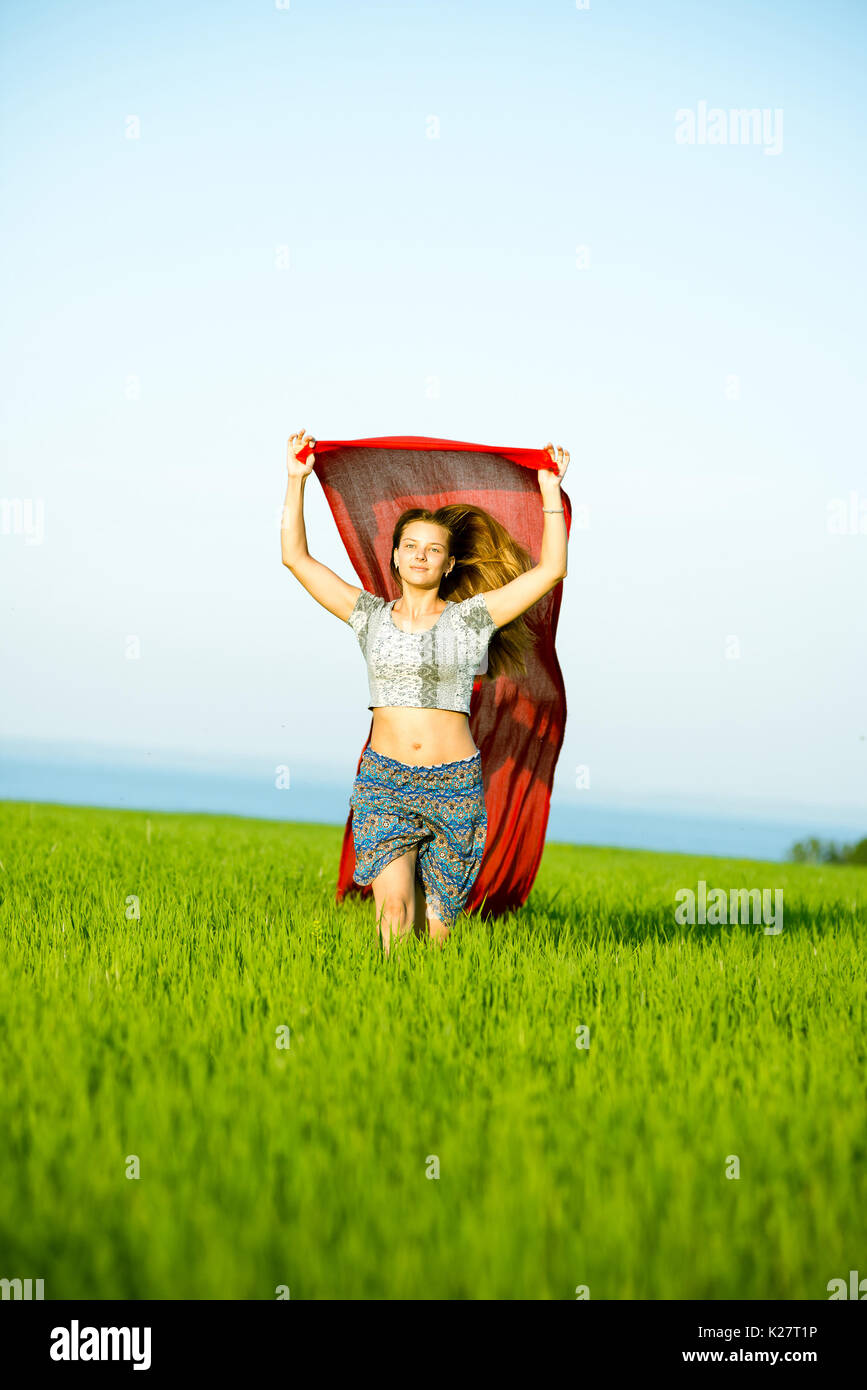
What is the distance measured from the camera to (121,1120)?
312cm

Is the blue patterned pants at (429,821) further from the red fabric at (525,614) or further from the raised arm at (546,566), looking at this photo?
the red fabric at (525,614)

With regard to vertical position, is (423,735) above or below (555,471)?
below

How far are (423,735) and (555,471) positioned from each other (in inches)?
65.2

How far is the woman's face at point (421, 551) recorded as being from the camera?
577 cm

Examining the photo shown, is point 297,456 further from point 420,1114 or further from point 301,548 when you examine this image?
point 420,1114

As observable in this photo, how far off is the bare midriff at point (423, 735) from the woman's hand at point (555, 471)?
1370mm

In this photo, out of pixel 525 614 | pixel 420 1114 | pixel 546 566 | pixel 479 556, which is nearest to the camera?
pixel 420 1114

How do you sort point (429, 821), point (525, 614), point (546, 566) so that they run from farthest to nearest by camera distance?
point (525, 614)
point (429, 821)
point (546, 566)

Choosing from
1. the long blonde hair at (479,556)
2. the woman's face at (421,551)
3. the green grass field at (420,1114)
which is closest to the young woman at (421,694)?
the woman's face at (421,551)

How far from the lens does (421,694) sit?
5801 millimetres

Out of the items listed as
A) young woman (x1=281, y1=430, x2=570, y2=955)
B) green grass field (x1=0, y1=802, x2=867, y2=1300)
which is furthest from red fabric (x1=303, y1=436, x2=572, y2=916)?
green grass field (x1=0, y1=802, x2=867, y2=1300)

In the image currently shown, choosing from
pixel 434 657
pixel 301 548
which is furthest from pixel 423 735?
pixel 301 548

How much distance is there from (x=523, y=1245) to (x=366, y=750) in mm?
3778
